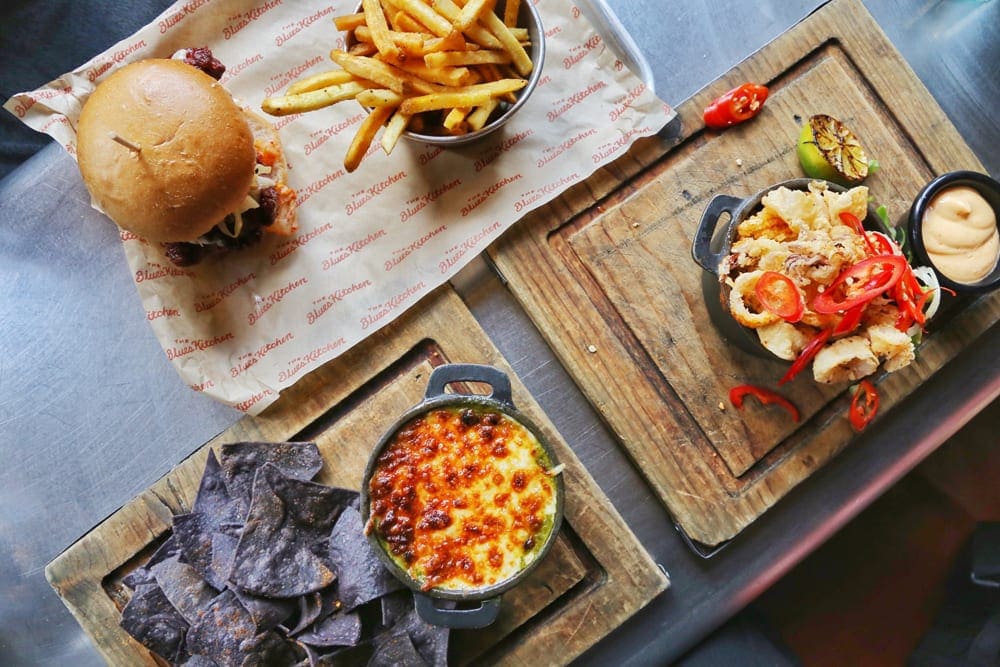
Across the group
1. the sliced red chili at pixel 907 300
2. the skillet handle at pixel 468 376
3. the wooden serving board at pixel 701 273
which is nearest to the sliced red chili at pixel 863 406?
the wooden serving board at pixel 701 273

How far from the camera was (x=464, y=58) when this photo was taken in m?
2.02

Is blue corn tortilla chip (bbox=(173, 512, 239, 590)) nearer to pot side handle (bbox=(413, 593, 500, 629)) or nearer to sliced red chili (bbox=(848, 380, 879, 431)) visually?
pot side handle (bbox=(413, 593, 500, 629))

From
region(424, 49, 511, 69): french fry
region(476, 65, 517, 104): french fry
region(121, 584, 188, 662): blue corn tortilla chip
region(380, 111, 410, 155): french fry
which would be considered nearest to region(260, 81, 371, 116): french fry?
region(380, 111, 410, 155): french fry

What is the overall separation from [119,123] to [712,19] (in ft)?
5.97

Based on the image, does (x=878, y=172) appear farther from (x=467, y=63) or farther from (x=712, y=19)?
(x=467, y=63)

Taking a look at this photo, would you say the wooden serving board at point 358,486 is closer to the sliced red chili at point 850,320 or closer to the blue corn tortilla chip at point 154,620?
the blue corn tortilla chip at point 154,620

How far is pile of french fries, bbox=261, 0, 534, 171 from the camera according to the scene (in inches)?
78.6

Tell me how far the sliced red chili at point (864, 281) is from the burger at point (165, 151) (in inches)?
63.5

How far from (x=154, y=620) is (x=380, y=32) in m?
1.72

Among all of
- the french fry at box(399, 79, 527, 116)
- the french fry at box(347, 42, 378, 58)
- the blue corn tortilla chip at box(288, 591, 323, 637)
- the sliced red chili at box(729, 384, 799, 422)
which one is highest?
the french fry at box(347, 42, 378, 58)

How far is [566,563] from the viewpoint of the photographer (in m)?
2.28

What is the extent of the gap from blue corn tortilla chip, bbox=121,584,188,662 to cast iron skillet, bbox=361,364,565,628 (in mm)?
648

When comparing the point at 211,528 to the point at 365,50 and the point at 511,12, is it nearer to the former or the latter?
the point at 365,50

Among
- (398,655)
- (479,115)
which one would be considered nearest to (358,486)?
(398,655)
